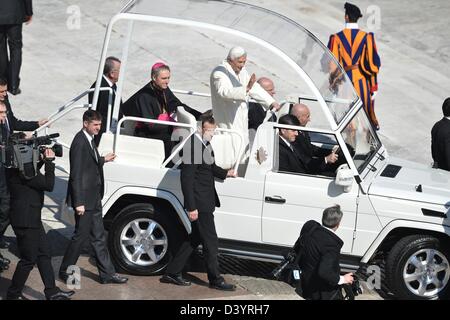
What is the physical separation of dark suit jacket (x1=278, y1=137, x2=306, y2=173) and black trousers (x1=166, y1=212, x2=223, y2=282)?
0.89 meters

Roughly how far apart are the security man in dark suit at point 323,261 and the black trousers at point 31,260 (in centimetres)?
245

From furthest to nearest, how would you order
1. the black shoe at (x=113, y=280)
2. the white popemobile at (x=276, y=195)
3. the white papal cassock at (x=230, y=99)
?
the white papal cassock at (x=230, y=99)
the black shoe at (x=113, y=280)
the white popemobile at (x=276, y=195)

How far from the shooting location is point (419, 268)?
1031cm

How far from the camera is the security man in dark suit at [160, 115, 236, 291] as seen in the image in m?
10.1

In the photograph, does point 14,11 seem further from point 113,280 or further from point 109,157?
point 113,280

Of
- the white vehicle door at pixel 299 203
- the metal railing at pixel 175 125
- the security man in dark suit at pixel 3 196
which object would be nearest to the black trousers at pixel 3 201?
the security man in dark suit at pixel 3 196

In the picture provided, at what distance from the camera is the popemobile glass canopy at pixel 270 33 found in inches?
409

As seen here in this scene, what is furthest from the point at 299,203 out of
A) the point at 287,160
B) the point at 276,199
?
the point at 287,160

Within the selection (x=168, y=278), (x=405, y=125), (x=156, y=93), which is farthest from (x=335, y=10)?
(x=168, y=278)

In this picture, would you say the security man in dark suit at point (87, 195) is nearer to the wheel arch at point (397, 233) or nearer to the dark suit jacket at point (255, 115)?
the dark suit jacket at point (255, 115)

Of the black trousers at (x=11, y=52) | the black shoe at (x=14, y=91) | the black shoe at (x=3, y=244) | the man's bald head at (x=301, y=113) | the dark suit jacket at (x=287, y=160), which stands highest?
the black trousers at (x=11, y=52)

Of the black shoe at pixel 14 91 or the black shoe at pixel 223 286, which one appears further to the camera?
the black shoe at pixel 14 91

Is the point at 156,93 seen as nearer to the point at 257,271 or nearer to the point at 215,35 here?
the point at 257,271

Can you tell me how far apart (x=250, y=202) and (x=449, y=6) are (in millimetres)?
10961
